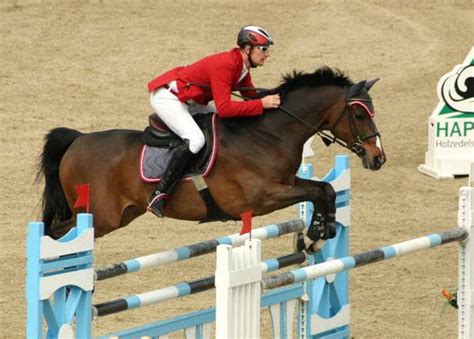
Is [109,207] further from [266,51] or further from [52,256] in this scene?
[52,256]

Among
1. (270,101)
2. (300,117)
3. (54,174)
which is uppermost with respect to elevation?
(270,101)

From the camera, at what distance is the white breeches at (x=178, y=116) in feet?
30.0

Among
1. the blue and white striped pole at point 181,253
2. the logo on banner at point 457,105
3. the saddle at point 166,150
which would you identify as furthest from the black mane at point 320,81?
the logo on banner at point 457,105

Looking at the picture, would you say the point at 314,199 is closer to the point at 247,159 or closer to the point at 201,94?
the point at 247,159

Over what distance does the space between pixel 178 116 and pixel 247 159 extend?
48cm

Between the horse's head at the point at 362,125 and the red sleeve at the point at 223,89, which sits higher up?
the red sleeve at the point at 223,89

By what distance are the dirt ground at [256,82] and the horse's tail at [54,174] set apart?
0.78 metres

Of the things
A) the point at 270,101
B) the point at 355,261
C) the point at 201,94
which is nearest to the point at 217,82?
the point at 201,94

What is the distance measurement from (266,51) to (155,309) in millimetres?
2188

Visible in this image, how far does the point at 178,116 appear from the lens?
9.21 metres

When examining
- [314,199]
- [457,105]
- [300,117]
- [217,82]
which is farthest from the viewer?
[457,105]

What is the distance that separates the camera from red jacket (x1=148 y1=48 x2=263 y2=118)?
898 cm

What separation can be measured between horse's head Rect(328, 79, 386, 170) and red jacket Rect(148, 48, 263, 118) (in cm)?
53

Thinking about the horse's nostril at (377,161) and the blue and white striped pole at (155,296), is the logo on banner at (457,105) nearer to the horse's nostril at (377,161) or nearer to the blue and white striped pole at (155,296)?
the horse's nostril at (377,161)
